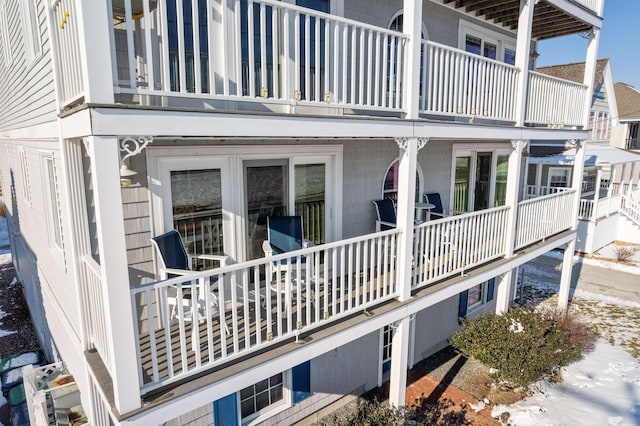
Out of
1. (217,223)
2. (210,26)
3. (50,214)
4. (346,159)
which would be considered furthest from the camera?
(346,159)

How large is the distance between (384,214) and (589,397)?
16.3 feet

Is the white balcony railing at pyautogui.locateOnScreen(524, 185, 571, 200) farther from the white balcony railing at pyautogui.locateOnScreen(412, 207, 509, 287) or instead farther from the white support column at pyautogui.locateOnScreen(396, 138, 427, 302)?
the white support column at pyautogui.locateOnScreen(396, 138, 427, 302)

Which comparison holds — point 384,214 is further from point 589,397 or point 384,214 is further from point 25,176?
point 25,176

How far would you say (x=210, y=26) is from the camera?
3275 mm

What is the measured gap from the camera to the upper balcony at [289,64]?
3.12 meters

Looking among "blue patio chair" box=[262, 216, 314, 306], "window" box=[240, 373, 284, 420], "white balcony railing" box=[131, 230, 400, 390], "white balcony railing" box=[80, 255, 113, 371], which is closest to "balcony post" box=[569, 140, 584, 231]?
"white balcony railing" box=[131, 230, 400, 390]

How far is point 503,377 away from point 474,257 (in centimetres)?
212

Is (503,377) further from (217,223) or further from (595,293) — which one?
(595,293)

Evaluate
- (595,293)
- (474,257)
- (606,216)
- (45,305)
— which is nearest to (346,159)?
(474,257)

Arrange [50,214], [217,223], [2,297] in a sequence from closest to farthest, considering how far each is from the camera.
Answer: [217,223], [50,214], [2,297]

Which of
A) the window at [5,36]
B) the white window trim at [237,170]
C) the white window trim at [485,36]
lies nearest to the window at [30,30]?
the window at [5,36]

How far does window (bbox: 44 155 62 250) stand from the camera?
510 centimetres

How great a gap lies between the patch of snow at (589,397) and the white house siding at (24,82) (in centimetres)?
812

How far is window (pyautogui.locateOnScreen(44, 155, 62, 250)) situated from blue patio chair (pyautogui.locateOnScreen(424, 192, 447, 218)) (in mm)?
6312
